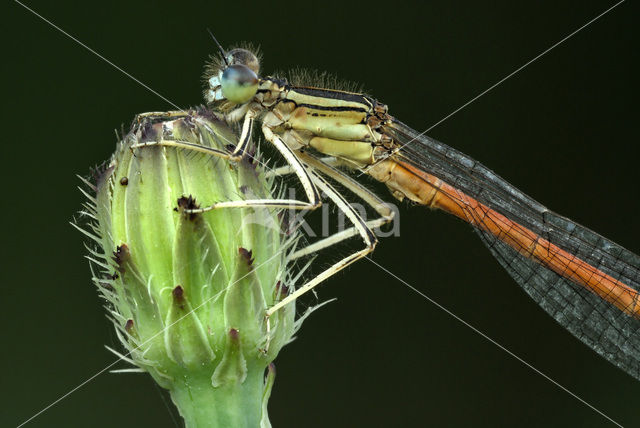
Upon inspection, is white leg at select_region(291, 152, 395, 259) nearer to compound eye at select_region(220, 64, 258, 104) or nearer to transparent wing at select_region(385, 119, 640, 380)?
transparent wing at select_region(385, 119, 640, 380)

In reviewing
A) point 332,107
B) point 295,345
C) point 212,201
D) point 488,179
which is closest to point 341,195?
point 332,107

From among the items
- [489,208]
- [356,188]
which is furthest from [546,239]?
[356,188]

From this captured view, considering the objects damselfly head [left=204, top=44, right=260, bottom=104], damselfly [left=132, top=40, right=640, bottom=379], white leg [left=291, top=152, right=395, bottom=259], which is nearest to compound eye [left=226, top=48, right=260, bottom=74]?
damselfly head [left=204, top=44, right=260, bottom=104]

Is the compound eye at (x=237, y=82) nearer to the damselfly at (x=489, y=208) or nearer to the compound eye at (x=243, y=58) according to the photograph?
the compound eye at (x=243, y=58)

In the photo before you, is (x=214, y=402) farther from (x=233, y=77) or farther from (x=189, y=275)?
(x=233, y=77)

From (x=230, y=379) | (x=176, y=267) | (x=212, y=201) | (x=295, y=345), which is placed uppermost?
(x=212, y=201)

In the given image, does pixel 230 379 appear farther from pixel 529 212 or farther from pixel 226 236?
pixel 529 212
